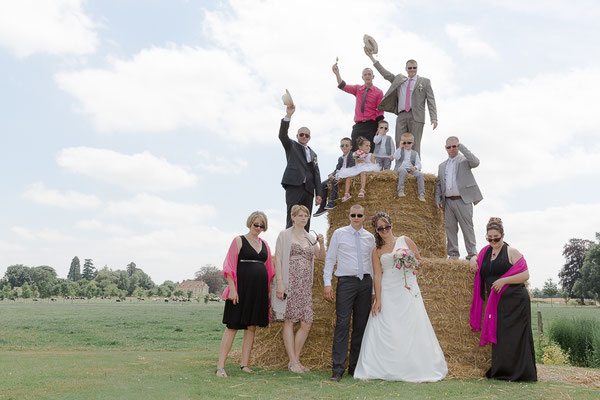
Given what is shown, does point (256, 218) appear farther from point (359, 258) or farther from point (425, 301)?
point (425, 301)

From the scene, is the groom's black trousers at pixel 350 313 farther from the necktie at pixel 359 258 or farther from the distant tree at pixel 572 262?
the distant tree at pixel 572 262

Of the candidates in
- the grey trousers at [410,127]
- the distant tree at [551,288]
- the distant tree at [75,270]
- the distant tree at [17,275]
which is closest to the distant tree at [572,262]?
the distant tree at [551,288]

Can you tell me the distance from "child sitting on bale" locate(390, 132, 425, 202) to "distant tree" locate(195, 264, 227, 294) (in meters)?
155

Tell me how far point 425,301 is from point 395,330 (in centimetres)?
115

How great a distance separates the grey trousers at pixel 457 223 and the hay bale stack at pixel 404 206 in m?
0.34

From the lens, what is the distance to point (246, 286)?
670 centimetres

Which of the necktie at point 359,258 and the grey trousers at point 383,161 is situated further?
the grey trousers at point 383,161

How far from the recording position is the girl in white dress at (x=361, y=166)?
28.2ft

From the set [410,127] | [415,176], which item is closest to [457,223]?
[415,176]

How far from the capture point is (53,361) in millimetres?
7902

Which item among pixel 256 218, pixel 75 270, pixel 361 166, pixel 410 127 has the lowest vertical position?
pixel 256 218

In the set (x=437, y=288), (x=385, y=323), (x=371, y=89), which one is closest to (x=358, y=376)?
(x=385, y=323)

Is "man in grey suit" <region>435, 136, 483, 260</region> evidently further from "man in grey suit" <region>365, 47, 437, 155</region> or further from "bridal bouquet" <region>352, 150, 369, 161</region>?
"bridal bouquet" <region>352, 150, 369, 161</region>

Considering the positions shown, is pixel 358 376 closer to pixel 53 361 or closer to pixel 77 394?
pixel 77 394
